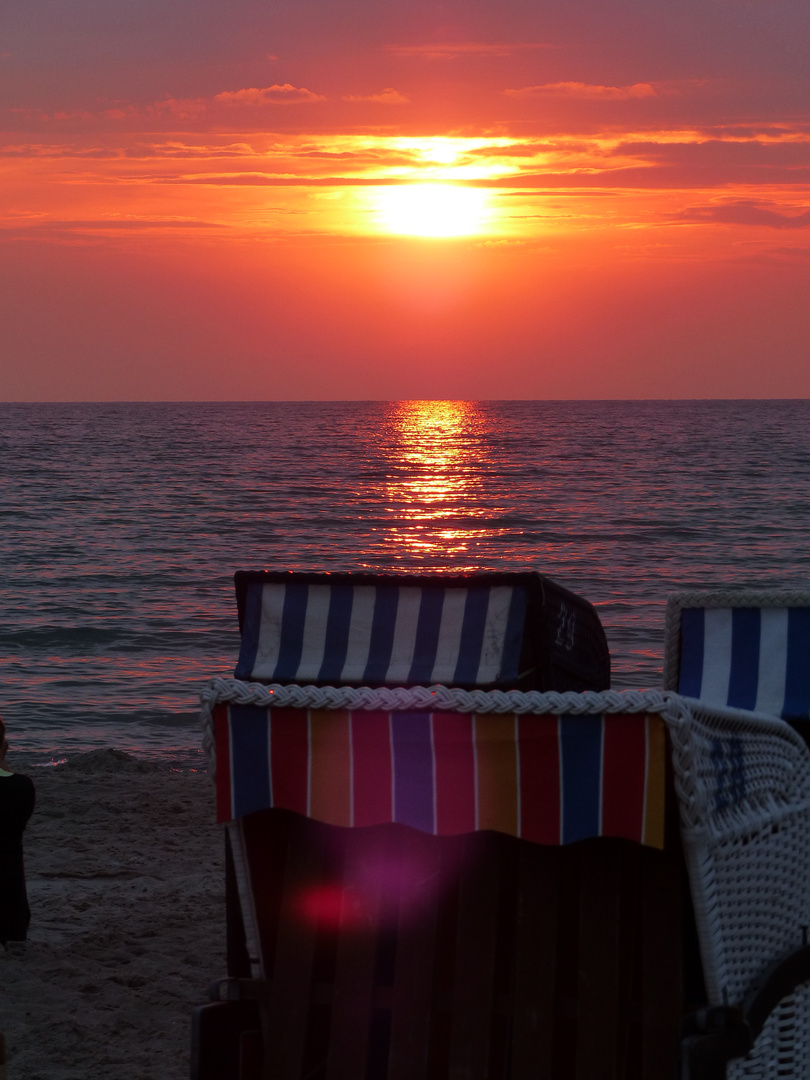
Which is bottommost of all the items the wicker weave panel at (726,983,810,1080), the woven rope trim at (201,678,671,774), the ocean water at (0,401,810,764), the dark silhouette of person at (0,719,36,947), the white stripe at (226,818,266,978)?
the ocean water at (0,401,810,764)

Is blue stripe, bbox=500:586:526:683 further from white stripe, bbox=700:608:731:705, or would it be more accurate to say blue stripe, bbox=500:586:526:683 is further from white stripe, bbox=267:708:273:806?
white stripe, bbox=267:708:273:806

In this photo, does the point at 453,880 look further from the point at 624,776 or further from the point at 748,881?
the point at 748,881

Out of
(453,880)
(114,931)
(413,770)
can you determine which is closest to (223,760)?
(413,770)

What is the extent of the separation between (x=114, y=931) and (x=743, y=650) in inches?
112

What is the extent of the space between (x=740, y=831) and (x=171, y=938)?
323 centimetres

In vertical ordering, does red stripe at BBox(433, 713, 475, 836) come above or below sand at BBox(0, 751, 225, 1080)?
above

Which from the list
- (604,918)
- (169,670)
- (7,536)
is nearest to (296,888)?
(604,918)

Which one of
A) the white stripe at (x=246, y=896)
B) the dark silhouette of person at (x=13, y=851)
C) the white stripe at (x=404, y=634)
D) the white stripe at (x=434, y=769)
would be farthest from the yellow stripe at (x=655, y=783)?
the dark silhouette of person at (x=13, y=851)

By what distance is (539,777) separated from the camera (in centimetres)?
244

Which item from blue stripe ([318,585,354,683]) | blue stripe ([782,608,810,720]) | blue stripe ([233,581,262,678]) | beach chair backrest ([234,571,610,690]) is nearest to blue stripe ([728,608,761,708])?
blue stripe ([782,608,810,720])

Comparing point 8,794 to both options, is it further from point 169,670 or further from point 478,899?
point 169,670

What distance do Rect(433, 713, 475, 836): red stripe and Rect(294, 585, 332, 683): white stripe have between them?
1.96m

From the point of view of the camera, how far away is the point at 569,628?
15.0ft

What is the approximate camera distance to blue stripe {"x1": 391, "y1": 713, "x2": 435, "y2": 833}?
249 cm
